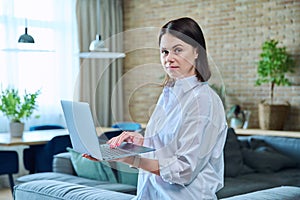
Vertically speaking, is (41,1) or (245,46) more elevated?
(41,1)

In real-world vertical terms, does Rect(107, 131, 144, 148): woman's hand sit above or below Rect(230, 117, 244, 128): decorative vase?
above

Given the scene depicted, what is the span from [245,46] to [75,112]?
5.44 meters

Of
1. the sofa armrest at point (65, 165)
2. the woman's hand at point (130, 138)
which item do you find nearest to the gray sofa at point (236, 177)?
the sofa armrest at point (65, 165)

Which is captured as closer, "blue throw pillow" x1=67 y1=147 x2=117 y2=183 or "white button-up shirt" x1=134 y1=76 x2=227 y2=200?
"white button-up shirt" x1=134 y1=76 x2=227 y2=200

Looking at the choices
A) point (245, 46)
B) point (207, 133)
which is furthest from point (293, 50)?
point (207, 133)

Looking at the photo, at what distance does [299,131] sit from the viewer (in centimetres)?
626

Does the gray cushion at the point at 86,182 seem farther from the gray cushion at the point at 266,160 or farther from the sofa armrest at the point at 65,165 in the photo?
Result: the gray cushion at the point at 266,160

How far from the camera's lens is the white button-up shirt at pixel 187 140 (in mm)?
1542

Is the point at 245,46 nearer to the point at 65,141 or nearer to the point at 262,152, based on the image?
the point at 262,152

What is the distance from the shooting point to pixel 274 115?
20.3 ft

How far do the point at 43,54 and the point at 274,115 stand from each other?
10.2 feet

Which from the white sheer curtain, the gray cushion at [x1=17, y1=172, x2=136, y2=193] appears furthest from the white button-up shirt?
the white sheer curtain

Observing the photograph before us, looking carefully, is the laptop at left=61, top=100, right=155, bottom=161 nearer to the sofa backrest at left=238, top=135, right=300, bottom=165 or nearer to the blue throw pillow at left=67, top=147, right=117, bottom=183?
the blue throw pillow at left=67, top=147, right=117, bottom=183

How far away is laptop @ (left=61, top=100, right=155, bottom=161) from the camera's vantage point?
4.76 ft
